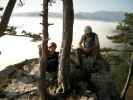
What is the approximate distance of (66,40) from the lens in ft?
35.9

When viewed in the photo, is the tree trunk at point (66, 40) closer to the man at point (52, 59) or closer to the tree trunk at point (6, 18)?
the man at point (52, 59)

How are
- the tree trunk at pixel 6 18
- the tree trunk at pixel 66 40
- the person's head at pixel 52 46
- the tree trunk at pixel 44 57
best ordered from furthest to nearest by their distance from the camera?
the person's head at pixel 52 46 < the tree trunk at pixel 66 40 < the tree trunk at pixel 44 57 < the tree trunk at pixel 6 18

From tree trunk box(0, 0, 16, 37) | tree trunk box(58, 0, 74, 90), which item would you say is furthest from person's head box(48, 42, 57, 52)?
tree trunk box(0, 0, 16, 37)

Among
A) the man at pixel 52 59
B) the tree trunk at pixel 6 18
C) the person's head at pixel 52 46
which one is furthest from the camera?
the man at pixel 52 59

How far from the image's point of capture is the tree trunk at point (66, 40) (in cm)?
1087

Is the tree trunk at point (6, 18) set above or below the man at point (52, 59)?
above

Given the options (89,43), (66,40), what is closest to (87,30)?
(89,43)

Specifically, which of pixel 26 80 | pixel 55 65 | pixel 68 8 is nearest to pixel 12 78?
pixel 26 80

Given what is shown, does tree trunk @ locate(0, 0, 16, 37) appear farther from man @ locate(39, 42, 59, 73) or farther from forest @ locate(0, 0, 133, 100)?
man @ locate(39, 42, 59, 73)

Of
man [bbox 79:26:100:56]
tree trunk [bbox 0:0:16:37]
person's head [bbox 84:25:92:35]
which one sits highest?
tree trunk [bbox 0:0:16:37]

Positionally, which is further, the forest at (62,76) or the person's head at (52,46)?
the person's head at (52,46)

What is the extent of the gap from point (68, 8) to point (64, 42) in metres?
1.06

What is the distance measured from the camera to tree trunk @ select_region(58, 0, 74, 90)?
10.9 m

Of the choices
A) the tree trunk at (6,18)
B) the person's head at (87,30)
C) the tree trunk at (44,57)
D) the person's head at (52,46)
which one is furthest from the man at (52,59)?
the tree trunk at (6,18)
